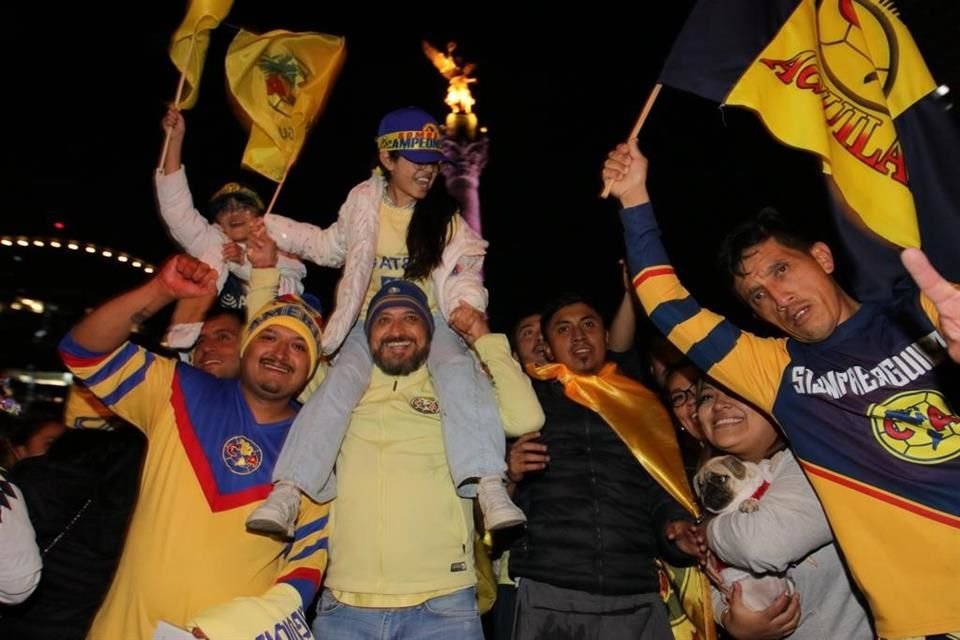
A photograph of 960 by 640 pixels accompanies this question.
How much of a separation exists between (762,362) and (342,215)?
258 centimetres

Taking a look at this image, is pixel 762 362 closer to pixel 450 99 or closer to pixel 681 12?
pixel 681 12

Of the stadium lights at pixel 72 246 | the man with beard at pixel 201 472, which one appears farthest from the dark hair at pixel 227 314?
the stadium lights at pixel 72 246

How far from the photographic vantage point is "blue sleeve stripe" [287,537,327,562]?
3494 mm

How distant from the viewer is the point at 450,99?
1590 centimetres

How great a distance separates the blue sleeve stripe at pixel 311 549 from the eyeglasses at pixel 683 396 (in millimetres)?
2387

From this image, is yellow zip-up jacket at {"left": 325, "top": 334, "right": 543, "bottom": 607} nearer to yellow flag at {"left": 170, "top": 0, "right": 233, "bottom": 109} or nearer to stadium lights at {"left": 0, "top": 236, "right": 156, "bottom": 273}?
yellow flag at {"left": 170, "top": 0, "right": 233, "bottom": 109}

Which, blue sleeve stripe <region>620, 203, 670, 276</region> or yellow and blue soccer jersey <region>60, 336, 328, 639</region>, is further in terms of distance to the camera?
blue sleeve stripe <region>620, 203, 670, 276</region>

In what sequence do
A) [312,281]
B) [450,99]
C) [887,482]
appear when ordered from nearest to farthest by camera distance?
[887,482], [450,99], [312,281]

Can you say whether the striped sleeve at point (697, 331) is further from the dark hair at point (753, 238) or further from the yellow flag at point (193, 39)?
the yellow flag at point (193, 39)

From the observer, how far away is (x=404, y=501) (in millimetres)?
3594

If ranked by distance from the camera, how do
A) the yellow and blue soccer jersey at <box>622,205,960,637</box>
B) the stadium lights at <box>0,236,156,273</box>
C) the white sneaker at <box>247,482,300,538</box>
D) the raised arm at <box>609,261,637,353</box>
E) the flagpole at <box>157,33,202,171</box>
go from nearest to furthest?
the yellow and blue soccer jersey at <box>622,205,960,637</box>, the white sneaker at <box>247,482,300,538</box>, the flagpole at <box>157,33,202,171</box>, the raised arm at <box>609,261,637,353</box>, the stadium lights at <box>0,236,156,273</box>

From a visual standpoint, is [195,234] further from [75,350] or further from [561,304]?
[561,304]

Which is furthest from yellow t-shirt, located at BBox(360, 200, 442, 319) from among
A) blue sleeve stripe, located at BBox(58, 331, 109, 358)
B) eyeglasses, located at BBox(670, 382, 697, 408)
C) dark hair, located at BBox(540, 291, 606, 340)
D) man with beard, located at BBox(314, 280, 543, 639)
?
eyeglasses, located at BBox(670, 382, 697, 408)

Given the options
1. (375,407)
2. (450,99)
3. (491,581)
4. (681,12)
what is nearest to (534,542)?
(491,581)
